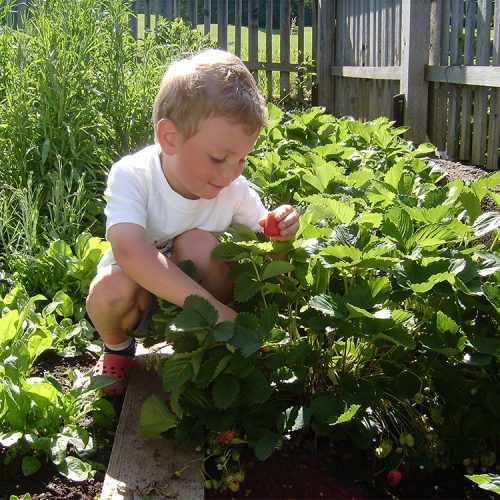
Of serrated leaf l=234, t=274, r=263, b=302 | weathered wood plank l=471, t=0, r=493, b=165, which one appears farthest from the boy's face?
weathered wood plank l=471, t=0, r=493, b=165

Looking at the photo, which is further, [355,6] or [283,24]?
[283,24]

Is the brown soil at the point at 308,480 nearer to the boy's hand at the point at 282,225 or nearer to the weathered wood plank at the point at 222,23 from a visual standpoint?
the boy's hand at the point at 282,225

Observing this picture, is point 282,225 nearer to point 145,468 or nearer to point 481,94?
point 145,468

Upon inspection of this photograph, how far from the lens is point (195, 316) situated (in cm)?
177

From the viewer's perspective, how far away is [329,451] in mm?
1990

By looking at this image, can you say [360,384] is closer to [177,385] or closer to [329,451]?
[329,451]

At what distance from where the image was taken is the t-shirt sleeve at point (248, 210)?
2.44 m

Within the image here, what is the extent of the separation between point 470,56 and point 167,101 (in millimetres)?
4098

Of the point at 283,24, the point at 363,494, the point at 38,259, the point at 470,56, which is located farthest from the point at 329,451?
the point at 283,24

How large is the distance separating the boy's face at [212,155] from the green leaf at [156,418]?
0.65 meters

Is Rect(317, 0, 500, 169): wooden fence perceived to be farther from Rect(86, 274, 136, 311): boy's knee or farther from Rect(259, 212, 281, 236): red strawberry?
Rect(86, 274, 136, 311): boy's knee

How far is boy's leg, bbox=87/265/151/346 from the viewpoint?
7.43ft

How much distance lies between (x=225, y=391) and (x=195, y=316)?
0.19m

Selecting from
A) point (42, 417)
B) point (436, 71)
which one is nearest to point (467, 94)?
point (436, 71)
